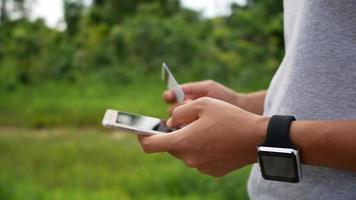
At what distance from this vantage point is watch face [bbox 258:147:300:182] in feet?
2.42

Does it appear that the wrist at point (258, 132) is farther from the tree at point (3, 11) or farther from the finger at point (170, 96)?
the tree at point (3, 11)

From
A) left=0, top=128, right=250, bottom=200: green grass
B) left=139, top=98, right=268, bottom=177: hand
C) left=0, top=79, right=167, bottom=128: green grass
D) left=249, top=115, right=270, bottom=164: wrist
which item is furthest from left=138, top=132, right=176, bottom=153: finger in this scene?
left=0, top=79, right=167, bottom=128: green grass

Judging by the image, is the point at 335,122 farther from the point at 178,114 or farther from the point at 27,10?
the point at 27,10

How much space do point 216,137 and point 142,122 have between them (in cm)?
18

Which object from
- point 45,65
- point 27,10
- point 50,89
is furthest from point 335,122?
point 27,10

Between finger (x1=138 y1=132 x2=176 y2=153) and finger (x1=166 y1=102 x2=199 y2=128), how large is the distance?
0.03 meters

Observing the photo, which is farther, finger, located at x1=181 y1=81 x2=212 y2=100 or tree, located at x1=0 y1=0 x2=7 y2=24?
tree, located at x1=0 y1=0 x2=7 y2=24

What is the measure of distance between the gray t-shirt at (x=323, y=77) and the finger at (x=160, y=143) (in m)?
0.16

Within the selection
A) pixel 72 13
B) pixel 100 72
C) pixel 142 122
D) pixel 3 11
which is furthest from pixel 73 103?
pixel 142 122

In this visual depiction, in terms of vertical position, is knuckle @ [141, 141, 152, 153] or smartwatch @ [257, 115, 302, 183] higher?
smartwatch @ [257, 115, 302, 183]

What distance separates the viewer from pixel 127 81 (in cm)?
588

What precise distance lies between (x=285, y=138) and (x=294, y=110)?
0.09 m

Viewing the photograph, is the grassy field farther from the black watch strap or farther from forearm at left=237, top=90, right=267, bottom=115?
the black watch strap

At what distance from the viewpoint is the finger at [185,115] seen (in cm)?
81
